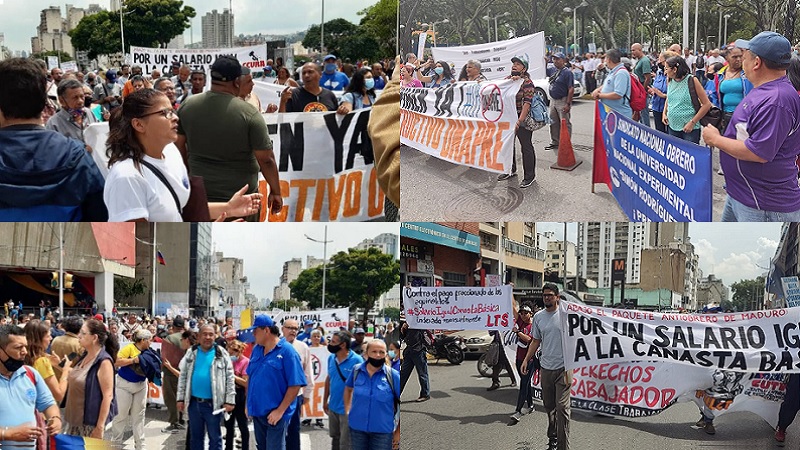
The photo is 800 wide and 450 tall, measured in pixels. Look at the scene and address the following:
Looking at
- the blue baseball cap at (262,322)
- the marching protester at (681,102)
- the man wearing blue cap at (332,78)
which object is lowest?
the blue baseball cap at (262,322)

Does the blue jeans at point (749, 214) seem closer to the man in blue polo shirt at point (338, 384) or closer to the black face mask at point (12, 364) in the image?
the man in blue polo shirt at point (338, 384)

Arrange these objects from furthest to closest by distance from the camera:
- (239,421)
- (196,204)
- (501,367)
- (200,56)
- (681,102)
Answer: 1. (681,102)
2. (200,56)
3. (501,367)
4. (239,421)
5. (196,204)

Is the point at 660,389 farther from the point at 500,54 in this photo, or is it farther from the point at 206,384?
the point at 206,384

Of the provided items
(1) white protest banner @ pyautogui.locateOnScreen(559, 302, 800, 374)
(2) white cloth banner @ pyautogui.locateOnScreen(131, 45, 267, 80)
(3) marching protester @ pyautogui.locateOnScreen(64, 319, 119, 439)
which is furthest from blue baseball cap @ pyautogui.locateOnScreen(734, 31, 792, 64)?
(3) marching protester @ pyautogui.locateOnScreen(64, 319, 119, 439)

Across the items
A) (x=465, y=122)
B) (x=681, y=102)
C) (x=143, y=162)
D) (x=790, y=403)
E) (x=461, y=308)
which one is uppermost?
(x=681, y=102)

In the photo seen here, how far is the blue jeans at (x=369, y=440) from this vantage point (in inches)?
185

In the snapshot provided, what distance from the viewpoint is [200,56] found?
5375 mm

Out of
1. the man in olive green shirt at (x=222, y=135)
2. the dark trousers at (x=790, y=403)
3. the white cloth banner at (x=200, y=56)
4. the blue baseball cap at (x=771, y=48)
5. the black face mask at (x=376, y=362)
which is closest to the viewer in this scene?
the man in olive green shirt at (x=222, y=135)

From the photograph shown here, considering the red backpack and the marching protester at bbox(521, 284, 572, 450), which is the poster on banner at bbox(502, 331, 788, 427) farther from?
the red backpack

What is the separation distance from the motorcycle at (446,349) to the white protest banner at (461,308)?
7 cm

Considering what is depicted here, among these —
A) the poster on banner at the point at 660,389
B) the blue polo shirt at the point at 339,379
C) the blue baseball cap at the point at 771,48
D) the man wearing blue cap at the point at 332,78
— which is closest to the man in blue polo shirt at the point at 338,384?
the blue polo shirt at the point at 339,379

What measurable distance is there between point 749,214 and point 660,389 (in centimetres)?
124

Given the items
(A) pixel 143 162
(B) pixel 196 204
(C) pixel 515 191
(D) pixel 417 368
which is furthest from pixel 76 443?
(C) pixel 515 191

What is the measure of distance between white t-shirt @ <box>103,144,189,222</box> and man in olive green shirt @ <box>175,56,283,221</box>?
0.38 m
